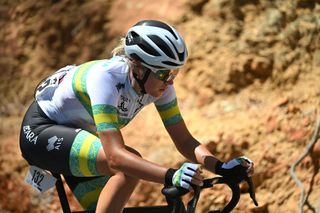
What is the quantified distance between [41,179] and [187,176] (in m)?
1.07

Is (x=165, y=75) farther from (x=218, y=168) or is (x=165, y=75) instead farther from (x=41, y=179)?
(x=41, y=179)

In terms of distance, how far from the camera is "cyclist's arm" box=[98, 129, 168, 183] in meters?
3.10

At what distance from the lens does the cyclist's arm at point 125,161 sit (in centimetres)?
310

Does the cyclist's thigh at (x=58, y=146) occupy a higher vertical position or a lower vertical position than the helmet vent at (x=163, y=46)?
lower

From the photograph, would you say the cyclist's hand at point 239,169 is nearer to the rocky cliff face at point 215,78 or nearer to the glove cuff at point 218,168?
the glove cuff at point 218,168

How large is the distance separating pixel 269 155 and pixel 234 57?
973mm

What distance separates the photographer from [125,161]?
3.15 metres

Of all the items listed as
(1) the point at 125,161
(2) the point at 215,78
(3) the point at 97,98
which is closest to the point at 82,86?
(3) the point at 97,98

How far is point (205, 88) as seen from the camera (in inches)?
230

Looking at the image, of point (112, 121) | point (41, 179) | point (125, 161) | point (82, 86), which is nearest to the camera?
point (125, 161)

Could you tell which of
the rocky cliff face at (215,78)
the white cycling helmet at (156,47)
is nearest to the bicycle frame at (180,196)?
the white cycling helmet at (156,47)

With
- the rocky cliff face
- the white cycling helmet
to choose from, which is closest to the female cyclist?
the white cycling helmet

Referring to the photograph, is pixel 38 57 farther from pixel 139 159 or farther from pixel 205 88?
pixel 139 159

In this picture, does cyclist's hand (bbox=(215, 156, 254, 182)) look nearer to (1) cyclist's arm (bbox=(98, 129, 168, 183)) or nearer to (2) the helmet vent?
(1) cyclist's arm (bbox=(98, 129, 168, 183))
